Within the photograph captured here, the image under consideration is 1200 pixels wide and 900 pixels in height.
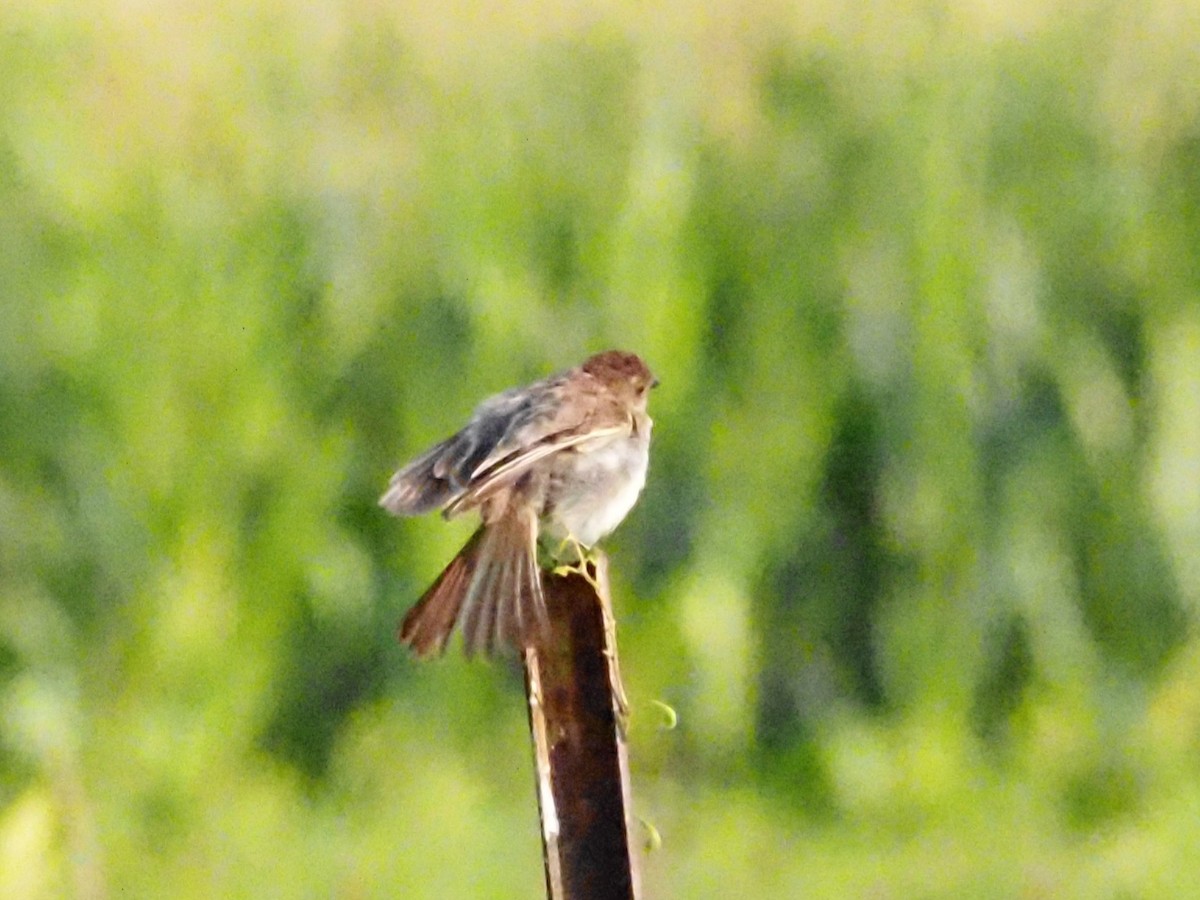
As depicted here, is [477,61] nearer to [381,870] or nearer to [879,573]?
[879,573]

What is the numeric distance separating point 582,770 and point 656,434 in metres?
1.14

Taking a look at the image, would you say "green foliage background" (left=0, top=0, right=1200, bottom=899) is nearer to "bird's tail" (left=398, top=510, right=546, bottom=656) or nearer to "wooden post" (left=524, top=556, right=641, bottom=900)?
"bird's tail" (left=398, top=510, right=546, bottom=656)

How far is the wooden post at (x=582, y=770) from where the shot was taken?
2.97ft

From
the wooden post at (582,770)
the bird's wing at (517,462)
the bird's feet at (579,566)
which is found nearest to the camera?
the wooden post at (582,770)

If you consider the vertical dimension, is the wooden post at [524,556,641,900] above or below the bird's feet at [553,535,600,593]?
below

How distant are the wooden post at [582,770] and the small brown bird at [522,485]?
52 millimetres

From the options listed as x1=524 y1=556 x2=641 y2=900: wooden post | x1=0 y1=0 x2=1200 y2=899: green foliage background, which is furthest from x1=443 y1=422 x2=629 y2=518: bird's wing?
x1=0 y1=0 x2=1200 y2=899: green foliage background

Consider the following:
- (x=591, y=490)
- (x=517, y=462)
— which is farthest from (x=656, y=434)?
(x=517, y=462)

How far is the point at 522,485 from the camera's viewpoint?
Result: 4.73 feet

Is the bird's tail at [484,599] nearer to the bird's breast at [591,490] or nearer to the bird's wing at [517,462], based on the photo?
the bird's wing at [517,462]

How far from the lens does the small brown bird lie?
116 centimetres

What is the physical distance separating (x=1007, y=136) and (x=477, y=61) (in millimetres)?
834

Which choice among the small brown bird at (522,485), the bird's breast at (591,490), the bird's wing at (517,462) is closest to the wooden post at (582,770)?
the small brown bird at (522,485)

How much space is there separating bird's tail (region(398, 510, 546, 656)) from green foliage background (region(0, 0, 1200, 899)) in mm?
768
